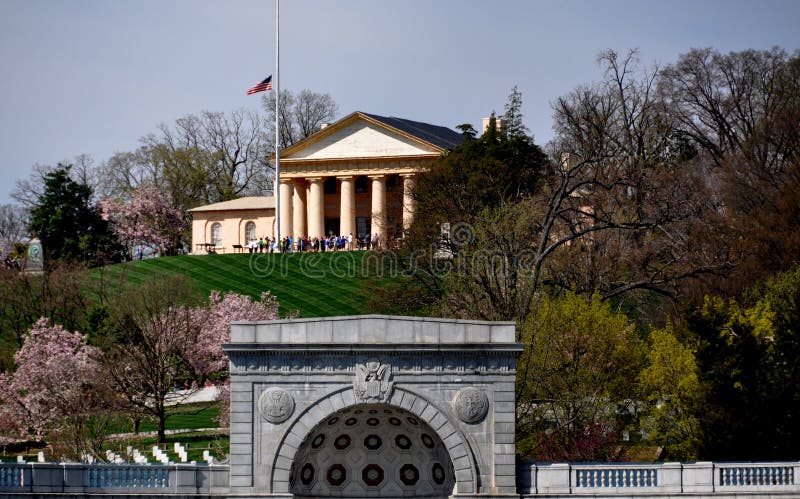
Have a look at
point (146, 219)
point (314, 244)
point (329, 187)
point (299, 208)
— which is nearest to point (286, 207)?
point (299, 208)

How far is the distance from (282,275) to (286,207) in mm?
21396

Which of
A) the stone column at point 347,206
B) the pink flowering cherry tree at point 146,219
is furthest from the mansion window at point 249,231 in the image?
the pink flowering cherry tree at point 146,219

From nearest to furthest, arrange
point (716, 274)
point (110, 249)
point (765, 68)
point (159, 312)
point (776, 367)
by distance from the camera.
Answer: point (776, 367) < point (716, 274) < point (159, 312) < point (765, 68) < point (110, 249)

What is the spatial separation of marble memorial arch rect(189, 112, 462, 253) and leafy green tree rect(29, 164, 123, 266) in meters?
10.2

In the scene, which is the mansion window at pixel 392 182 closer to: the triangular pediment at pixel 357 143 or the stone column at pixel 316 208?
the triangular pediment at pixel 357 143

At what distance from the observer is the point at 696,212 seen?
7094 centimetres

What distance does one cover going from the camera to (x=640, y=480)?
3388 cm

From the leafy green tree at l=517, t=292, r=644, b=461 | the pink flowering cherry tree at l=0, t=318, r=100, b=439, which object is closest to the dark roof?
the pink flowering cherry tree at l=0, t=318, r=100, b=439

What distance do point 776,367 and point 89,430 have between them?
26987 millimetres

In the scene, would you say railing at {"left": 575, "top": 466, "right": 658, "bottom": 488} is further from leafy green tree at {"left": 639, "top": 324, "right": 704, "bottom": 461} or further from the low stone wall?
leafy green tree at {"left": 639, "top": 324, "right": 704, "bottom": 461}

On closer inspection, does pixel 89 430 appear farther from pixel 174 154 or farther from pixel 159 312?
pixel 174 154

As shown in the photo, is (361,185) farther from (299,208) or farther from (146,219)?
(146,219)

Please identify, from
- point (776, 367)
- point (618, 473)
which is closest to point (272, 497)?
point (618, 473)

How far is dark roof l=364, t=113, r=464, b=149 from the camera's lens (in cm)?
10854
